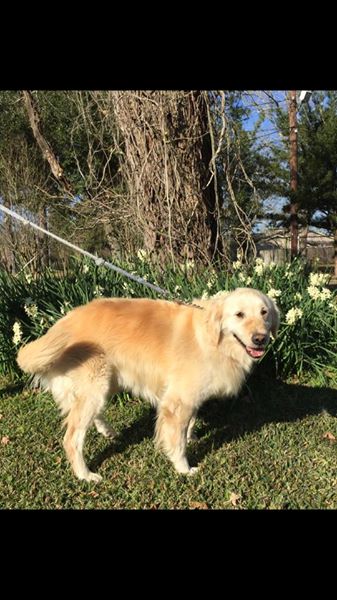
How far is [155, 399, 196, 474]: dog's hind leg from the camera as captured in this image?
3.54 metres

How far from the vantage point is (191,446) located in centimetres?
407

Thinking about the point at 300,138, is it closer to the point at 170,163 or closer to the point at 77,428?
the point at 170,163

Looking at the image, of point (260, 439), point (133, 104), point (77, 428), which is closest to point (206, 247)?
point (133, 104)

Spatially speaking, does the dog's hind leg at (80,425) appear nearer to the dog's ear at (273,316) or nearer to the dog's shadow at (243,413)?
the dog's shadow at (243,413)

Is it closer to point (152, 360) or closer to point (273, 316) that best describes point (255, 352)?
point (273, 316)

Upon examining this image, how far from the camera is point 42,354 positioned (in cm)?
341

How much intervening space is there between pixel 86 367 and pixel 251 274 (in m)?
3.30

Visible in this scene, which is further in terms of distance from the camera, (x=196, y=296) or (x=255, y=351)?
(x=196, y=296)

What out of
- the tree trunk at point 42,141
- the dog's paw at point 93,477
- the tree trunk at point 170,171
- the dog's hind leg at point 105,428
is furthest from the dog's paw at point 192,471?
the tree trunk at point 42,141

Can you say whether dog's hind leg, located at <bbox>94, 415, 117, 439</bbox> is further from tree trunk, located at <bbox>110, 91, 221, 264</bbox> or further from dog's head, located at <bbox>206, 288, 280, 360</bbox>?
tree trunk, located at <bbox>110, 91, 221, 264</bbox>

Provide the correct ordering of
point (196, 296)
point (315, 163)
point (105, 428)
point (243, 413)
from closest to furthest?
point (105, 428), point (243, 413), point (196, 296), point (315, 163)

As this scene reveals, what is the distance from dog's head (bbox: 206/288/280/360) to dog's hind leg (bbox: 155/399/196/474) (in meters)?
0.60

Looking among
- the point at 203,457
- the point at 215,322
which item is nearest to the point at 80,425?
the point at 203,457

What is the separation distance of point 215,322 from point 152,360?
1.97 feet
